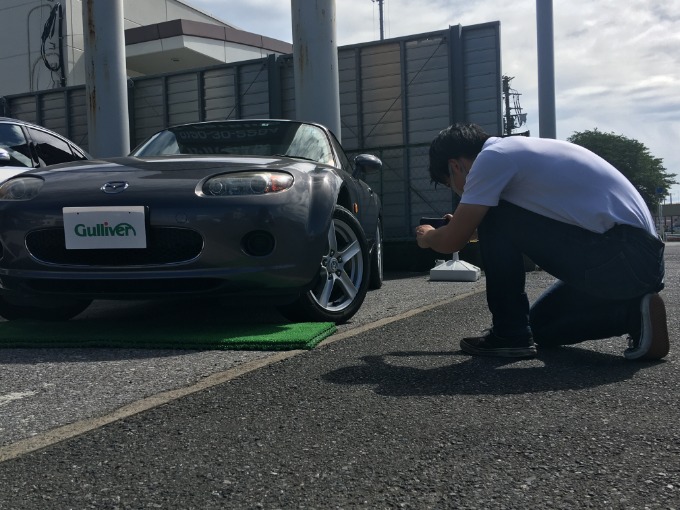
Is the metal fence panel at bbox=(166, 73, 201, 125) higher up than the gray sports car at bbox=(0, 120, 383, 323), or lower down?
higher up

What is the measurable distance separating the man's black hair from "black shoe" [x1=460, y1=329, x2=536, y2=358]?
697mm

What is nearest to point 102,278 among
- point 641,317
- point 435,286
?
point 641,317

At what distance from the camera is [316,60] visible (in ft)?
28.2

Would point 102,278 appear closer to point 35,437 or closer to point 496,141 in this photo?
point 35,437

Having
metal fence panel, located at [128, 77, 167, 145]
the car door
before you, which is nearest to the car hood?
the car door

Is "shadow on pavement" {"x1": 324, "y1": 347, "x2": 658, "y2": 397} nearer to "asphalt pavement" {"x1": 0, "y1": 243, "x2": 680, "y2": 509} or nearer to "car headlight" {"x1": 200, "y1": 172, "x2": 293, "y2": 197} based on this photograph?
"asphalt pavement" {"x1": 0, "y1": 243, "x2": 680, "y2": 509}

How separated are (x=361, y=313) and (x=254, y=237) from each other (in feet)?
4.06

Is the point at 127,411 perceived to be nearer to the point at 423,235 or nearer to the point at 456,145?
the point at 423,235

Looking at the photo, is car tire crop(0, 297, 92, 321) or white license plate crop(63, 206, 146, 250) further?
car tire crop(0, 297, 92, 321)

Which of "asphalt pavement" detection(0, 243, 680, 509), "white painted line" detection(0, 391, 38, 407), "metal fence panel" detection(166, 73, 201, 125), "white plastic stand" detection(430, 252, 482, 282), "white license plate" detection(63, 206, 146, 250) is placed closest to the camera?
"asphalt pavement" detection(0, 243, 680, 509)

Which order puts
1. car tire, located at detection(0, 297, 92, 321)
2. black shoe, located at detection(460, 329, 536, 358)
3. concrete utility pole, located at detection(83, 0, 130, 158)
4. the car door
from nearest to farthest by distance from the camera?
black shoe, located at detection(460, 329, 536, 358) < car tire, located at detection(0, 297, 92, 321) < the car door < concrete utility pole, located at detection(83, 0, 130, 158)

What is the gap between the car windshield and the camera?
438 centimetres

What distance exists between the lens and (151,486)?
151 cm

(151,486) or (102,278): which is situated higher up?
(102,278)
